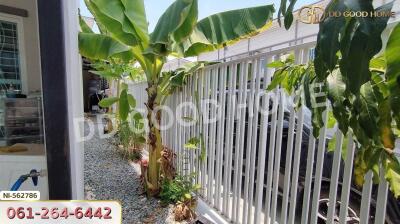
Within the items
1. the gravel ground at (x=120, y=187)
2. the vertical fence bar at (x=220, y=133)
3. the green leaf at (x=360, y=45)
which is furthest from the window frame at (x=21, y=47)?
the green leaf at (x=360, y=45)

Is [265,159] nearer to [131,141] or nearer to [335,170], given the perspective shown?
[335,170]

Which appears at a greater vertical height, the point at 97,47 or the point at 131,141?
the point at 97,47

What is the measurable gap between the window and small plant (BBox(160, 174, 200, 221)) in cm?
217

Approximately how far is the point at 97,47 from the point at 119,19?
65 centimetres

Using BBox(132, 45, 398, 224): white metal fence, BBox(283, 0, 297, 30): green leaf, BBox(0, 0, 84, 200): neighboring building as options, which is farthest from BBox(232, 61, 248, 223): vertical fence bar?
BBox(283, 0, 297, 30): green leaf

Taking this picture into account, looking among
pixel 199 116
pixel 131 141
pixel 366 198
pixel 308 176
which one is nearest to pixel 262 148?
pixel 308 176

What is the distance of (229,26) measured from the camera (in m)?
2.99

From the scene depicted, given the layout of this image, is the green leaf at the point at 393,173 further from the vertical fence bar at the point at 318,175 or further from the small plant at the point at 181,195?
the small plant at the point at 181,195

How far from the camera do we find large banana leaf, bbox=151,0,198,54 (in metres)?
2.68

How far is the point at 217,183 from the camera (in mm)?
3240

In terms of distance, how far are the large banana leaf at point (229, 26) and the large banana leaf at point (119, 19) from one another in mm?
503

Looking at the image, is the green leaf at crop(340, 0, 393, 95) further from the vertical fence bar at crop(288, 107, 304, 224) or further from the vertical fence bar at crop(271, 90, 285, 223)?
the vertical fence bar at crop(271, 90, 285, 223)

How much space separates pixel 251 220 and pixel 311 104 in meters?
1.84

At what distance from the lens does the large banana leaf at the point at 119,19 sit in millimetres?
2775
